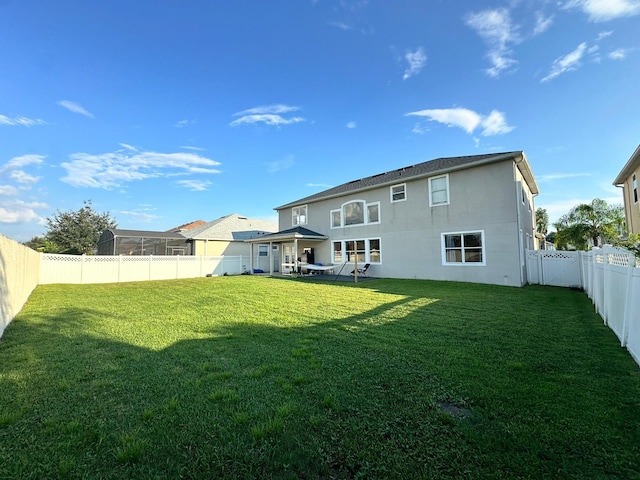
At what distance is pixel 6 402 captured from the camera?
112 inches

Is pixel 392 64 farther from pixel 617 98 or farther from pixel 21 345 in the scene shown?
pixel 21 345

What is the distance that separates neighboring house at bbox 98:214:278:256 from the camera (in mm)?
22000

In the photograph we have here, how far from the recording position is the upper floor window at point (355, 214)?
55.7ft

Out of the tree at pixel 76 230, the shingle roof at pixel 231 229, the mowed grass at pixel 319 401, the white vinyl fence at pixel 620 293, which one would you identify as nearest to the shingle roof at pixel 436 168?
the white vinyl fence at pixel 620 293

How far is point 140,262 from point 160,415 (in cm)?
1698

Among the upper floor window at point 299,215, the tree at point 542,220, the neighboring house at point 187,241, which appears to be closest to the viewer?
the upper floor window at point 299,215

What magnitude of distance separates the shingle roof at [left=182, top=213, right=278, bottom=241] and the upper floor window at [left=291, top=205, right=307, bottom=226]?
693 cm

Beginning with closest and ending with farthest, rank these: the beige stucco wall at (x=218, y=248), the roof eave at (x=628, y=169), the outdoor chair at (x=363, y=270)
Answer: the roof eave at (x=628, y=169), the outdoor chair at (x=363, y=270), the beige stucco wall at (x=218, y=248)

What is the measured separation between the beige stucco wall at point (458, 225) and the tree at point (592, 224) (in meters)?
8.28

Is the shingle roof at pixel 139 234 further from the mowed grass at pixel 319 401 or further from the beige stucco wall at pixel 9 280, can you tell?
the mowed grass at pixel 319 401

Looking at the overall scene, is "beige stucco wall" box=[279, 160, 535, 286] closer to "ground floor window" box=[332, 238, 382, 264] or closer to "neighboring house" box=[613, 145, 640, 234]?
"ground floor window" box=[332, 238, 382, 264]

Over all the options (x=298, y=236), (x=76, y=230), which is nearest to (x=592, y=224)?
(x=298, y=236)

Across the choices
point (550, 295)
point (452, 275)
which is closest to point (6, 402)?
point (550, 295)

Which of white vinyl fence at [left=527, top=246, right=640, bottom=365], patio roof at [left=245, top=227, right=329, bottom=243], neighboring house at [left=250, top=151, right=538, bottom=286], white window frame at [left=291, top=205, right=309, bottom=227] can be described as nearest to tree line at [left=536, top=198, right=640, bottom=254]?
neighboring house at [left=250, top=151, right=538, bottom=286]
